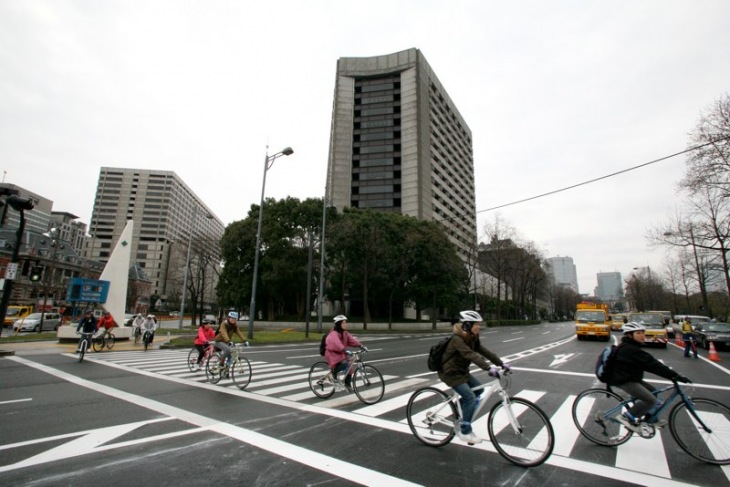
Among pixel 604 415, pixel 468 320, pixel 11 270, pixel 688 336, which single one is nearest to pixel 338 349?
pixel 468 320

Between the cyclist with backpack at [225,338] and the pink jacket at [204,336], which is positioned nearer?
the cyclist with backpack at [225,338]

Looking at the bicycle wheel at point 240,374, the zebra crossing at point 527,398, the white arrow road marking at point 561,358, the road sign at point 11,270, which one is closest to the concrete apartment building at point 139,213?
the road sign at point 11,270

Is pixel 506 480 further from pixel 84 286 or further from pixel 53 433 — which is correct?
pixel 84 286

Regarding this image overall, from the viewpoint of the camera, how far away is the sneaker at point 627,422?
4629mm

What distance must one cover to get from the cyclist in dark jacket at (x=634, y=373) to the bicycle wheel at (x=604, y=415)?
141 millimetres

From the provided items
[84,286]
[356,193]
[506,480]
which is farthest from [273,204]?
[506,480]

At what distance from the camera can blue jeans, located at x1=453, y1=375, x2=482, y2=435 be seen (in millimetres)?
4527

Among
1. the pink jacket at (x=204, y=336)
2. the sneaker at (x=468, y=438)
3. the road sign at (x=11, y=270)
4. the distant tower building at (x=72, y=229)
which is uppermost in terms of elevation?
the distant tower building at (x=72, y=229)

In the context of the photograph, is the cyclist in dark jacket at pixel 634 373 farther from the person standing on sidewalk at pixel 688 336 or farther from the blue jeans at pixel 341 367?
the person standing on sidewalk at pixel 688 336

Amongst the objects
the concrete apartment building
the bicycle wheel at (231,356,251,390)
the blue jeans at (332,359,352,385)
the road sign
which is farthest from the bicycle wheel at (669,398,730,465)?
the concrete apartment building

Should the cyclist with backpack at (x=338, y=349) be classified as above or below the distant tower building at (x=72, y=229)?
below

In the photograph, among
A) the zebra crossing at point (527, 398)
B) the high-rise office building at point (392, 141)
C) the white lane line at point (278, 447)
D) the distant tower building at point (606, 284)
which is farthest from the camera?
the distant tower building at point (606, 284)

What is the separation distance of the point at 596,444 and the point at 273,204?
39740 mm

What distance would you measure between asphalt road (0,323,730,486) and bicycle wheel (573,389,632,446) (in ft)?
0.44
